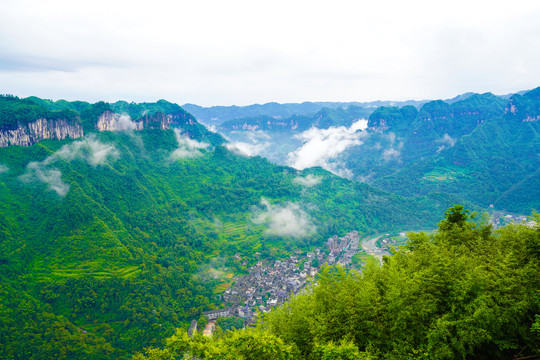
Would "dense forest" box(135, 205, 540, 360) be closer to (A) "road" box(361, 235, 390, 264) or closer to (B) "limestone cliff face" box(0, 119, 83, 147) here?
(A) "road" box(361, 235, 390, 264)

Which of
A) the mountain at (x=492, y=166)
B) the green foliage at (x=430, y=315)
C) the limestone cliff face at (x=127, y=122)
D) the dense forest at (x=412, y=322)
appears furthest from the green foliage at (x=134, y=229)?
the green foliage at (x=430, y=315)

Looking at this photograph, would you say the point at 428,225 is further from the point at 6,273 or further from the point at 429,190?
the point at 6,273

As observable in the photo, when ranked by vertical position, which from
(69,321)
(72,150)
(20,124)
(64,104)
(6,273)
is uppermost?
(64,104)

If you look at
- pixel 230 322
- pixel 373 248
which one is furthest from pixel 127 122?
pixel 373 248

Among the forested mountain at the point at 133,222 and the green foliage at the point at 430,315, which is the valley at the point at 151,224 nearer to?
the forested mountain at the point at 133,222

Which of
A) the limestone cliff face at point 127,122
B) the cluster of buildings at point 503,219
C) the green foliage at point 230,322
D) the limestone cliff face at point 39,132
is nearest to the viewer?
the green foliage at point 230,322

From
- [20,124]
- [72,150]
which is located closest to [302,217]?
[72,150]

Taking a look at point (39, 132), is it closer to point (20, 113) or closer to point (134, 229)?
point (20, 113)
